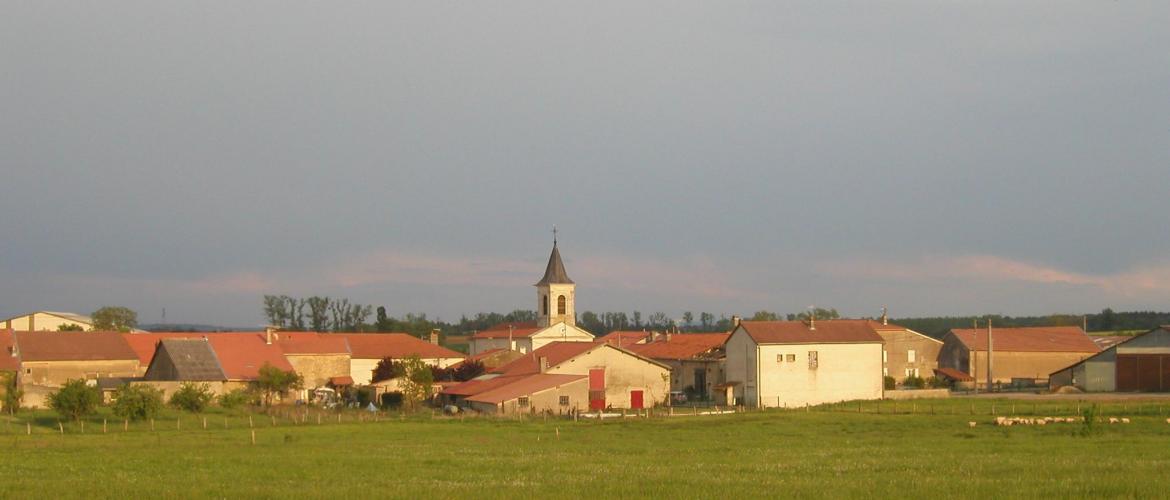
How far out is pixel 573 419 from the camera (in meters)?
53.3

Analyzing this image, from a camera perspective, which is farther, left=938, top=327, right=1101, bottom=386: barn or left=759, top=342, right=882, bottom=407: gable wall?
left=938, top=327, right=1101, bottom=386: barn

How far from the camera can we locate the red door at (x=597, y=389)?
63188 millimetres

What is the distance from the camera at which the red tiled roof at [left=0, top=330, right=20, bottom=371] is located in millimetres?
68125

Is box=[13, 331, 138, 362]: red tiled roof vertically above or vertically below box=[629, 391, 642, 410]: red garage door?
above

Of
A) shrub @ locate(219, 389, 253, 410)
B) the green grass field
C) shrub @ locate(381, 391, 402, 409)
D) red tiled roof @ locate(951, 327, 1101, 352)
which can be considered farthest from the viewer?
red tiled roof @ locate(951, 327, 1101, 352)

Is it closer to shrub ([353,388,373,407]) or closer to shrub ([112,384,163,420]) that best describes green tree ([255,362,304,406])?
shrub ([353,388,373,407])

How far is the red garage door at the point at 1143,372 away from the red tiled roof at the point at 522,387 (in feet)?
102

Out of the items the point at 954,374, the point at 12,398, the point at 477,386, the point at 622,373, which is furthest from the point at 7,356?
the point at 954,374

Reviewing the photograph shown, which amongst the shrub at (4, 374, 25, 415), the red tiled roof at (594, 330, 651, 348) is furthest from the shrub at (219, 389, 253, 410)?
the red tiled roof at (594, 330, 651, 348)

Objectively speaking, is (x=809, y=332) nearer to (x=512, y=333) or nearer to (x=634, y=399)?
(x=634, y=399)

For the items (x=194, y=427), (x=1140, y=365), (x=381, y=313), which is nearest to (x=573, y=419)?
(x=194, y=427)

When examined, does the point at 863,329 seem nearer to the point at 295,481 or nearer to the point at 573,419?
the point at 573,419

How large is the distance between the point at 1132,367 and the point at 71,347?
62.6 metres

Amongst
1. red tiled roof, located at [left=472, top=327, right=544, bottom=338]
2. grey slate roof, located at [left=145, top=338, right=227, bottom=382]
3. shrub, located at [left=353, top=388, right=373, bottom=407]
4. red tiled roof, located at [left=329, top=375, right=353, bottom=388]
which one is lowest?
shrub, located at [left=353, top=388, right=373, bottom=407]
